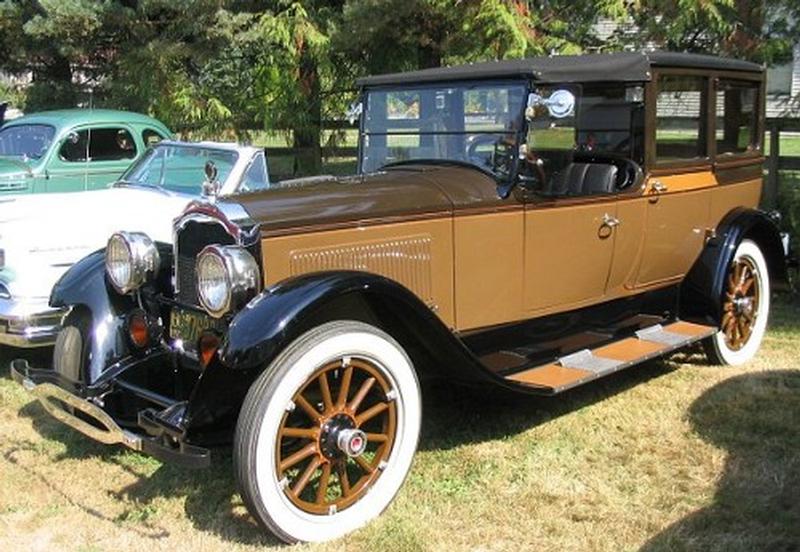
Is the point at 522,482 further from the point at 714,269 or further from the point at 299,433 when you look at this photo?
the point at 714,269

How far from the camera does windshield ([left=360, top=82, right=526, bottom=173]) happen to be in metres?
4.31

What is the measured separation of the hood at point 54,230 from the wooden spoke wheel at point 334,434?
260 cm

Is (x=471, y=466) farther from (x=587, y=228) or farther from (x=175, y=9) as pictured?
(x=175, y=9)

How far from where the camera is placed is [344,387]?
137 inches

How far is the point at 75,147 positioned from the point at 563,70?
5798 mm

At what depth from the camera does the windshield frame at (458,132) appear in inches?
167

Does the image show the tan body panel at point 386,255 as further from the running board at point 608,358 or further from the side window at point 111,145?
the side window at point 111,145

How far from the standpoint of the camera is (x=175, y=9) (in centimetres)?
984

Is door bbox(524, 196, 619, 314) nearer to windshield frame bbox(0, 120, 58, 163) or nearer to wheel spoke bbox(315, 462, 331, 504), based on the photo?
wheel spoke bbox(315, 462, 331, 504)

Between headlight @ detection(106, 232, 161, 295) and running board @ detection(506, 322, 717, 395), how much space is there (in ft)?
5.61

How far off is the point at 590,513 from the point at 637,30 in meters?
5.92

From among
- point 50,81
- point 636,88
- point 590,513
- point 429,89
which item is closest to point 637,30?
point 636,88

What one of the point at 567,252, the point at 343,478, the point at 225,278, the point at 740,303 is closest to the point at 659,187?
the point at 567,252

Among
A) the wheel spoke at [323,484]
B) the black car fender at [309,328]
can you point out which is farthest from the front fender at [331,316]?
the wheel spoke at [323,484]
